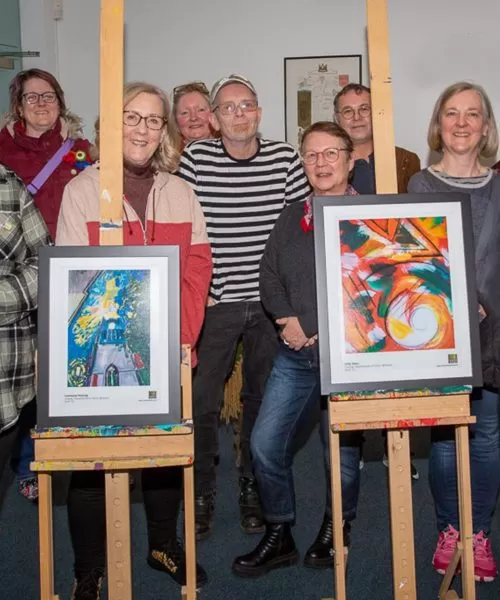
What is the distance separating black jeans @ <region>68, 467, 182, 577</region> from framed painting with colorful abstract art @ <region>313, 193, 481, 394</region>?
70 cm

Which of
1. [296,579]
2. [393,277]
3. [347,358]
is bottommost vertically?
[296,579]

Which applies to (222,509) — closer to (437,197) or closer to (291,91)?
(437,197)

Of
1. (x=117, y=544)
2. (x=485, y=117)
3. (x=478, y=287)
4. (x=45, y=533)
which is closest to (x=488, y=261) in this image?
(x=478, y=287)

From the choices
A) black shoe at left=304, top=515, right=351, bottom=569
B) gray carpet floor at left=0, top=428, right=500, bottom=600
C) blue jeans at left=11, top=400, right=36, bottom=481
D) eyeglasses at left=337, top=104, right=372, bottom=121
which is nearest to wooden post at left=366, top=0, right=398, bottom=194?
eyeglasses at left=337, top=104, right=372, bottom=121

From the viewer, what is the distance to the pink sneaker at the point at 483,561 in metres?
2.39

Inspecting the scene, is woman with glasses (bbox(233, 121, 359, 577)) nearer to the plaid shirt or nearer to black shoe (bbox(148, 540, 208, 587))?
black shoe (bbox(148, 540, 208, 587))

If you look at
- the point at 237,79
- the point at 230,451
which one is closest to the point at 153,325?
the point at 237,79

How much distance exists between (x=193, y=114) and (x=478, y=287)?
1552 mm

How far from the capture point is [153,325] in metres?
1.94

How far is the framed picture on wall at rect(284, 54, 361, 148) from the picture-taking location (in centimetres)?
466

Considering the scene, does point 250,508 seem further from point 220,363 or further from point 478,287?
point 478,287

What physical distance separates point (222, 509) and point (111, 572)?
1046mm

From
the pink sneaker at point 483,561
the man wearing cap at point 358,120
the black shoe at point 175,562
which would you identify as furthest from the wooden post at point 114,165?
the man wearing cap at point 358,120

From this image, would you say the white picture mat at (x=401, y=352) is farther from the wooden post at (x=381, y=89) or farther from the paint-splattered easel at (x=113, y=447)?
the paint-splattered easel at (x=113, y=447)
